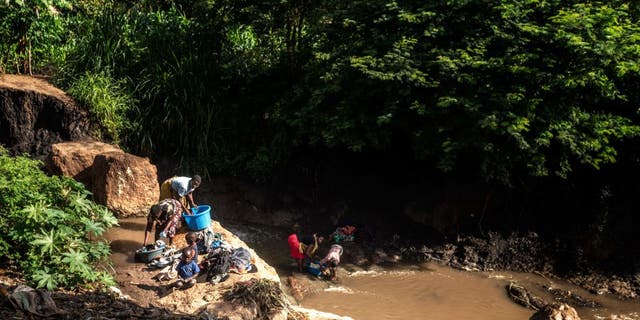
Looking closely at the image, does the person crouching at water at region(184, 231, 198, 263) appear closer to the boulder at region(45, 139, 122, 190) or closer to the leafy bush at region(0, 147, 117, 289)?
the leafy bush at region(0, 147, 117, 289)

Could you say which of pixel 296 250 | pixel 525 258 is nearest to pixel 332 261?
pixel 296 250

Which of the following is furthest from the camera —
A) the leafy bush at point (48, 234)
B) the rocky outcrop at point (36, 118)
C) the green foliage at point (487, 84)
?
the rocky outcrop at point (36, 118)

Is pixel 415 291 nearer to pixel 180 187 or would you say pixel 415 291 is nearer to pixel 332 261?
pixel 332 261

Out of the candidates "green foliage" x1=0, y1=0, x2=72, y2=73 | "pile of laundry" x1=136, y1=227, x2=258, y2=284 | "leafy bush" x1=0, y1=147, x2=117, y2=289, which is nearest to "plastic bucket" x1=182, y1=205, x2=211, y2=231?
"pile of laundry" x1=136, y1=227, x2=258, y2=284

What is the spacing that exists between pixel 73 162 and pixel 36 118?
1.75 meters

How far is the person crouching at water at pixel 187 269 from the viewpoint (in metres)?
6.36

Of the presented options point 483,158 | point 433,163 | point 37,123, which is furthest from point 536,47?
point 37,123

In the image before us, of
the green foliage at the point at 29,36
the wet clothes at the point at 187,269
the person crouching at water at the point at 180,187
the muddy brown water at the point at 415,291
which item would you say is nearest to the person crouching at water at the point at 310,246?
the muddy brown water at the point at 415,291

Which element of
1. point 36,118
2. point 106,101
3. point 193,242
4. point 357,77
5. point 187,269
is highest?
point 357,77

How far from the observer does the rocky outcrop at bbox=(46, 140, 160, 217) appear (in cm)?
879

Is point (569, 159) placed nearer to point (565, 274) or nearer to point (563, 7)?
point (565, 274)

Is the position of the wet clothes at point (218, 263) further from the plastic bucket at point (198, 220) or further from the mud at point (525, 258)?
the mud at point (525, 258)

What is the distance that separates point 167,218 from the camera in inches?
285

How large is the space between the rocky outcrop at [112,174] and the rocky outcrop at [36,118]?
3.48 ft
